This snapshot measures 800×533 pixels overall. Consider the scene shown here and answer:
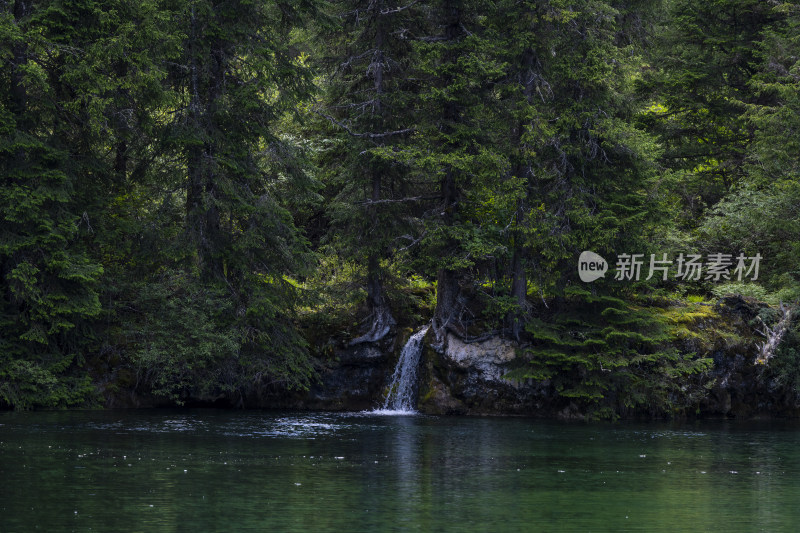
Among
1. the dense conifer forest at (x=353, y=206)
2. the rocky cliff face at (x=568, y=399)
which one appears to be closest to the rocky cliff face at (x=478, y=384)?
the rocky cliff face at (x=568, y=399)

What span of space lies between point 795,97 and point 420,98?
9.69 meters

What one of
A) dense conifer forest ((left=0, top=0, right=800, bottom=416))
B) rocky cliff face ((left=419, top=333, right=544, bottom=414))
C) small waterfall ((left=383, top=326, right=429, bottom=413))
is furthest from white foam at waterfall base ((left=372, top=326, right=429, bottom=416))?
dense conifer forest ((left=0, top=0, right=800, bottom=416))

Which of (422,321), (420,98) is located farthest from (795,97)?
(422,321)

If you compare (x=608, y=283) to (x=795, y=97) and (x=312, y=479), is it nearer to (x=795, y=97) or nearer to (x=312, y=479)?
(x=795, y=97)

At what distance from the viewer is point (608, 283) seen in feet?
72.3

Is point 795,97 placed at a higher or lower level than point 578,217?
higher

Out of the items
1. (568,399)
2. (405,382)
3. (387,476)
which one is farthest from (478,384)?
(387,476)

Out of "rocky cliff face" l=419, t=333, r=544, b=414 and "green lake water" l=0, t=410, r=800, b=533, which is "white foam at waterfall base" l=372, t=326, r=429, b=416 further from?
"green lake water" l=0, t=410, r=800, b=533

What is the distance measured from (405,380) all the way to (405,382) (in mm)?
51

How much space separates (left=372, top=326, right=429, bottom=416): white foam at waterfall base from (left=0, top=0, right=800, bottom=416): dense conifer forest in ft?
2.75

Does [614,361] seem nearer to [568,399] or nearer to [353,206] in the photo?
[568,399]

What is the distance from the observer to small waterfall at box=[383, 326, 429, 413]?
2314 centimetres

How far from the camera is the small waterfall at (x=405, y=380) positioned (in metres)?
23.1

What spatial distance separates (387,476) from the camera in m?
12.4
